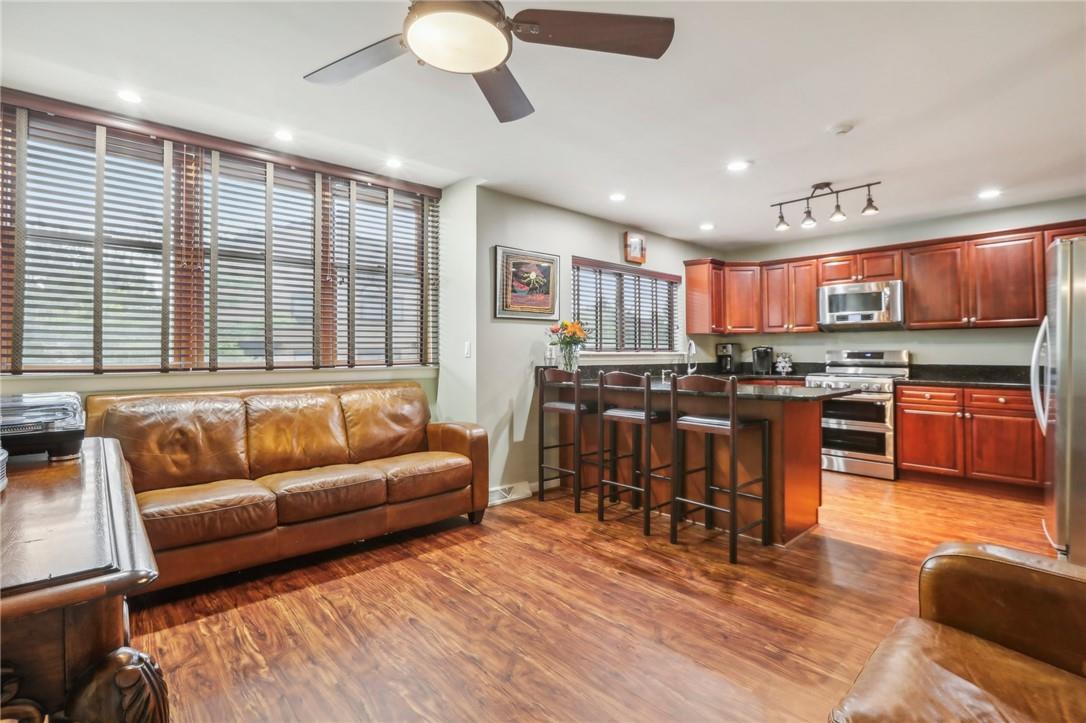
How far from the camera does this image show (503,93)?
2.18 meters

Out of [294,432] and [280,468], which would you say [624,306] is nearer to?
[294,432]

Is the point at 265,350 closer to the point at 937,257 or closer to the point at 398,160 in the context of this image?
the point at 398,160

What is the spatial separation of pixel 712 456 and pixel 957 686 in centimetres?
241

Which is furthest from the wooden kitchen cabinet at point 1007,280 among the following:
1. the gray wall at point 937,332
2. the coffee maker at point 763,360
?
the coffee maker at point 763,360

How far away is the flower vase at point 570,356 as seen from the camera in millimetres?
4371

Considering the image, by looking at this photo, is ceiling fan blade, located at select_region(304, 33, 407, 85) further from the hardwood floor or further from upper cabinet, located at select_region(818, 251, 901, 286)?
upper cabinet, located at select_region(818, 251, 901, 286)

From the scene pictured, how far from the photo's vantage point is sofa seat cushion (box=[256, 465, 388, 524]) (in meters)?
2.80

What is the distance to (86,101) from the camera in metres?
2.77

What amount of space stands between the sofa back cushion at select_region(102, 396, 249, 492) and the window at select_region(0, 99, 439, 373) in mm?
297

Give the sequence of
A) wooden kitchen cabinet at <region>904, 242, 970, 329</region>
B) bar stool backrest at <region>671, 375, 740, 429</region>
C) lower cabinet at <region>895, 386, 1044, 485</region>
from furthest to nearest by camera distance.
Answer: wooden kitchen cabinet at <region>904, 242, 970, 329</region>, lower cabinet at <region>895, 386, 1044, 485</region>, bar stool backrest at <region>671, 375, 740, 429</region>

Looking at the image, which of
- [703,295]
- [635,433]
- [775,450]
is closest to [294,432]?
[635,433]

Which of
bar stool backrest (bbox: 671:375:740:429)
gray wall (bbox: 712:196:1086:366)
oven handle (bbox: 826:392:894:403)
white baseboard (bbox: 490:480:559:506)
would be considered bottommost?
white baseboard (bbox: 490:480:559:506)

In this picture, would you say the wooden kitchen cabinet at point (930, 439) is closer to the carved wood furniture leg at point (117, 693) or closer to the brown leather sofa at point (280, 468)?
the brown leather sofa at point (280, 468)

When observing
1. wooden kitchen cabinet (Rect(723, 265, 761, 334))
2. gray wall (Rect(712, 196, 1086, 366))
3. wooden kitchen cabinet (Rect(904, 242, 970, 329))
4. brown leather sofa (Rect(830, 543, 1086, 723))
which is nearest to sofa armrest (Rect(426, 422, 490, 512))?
brown leather sofa (Rect(830, 543, 1086, 723))
